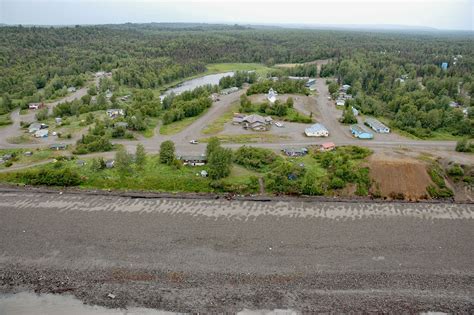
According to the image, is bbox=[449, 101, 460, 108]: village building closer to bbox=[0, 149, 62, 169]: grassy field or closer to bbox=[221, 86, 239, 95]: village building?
bbox=[221, 86, 239, 95]: village building

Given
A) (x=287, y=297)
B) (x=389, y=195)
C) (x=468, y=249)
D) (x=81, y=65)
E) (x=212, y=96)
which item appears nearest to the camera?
(x=287, y=297)

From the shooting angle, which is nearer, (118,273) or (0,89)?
(118,273)

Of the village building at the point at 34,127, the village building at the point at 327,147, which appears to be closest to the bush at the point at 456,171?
the village building at the point at 327,147

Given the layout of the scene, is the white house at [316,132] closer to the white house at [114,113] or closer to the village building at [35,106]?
the white house at [114,113]

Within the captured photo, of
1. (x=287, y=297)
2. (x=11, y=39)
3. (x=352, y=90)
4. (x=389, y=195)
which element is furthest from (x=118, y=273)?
(x=11, y=39)

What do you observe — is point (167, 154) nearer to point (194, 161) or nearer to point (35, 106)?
point (194, 161)

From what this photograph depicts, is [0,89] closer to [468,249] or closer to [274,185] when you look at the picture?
[274,185]

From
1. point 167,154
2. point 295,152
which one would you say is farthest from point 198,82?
point 295,152
